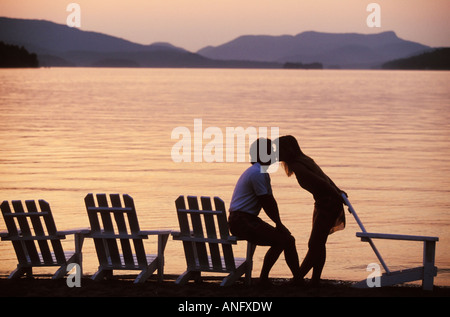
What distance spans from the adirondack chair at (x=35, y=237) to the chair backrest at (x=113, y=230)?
23cm

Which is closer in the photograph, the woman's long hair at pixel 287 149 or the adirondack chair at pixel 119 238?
the woman's long hair at pixel 287 149

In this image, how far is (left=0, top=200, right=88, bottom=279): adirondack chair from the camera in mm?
9438

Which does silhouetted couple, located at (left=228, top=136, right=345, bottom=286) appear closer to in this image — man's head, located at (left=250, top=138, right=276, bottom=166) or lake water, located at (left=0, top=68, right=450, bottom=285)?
man's head, located at (left=250, top=138, right=276, bottom=166)

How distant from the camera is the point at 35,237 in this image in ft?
31.3

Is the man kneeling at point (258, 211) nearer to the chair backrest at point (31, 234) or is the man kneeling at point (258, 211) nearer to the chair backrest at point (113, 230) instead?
the chair backrest at point (113, 230)

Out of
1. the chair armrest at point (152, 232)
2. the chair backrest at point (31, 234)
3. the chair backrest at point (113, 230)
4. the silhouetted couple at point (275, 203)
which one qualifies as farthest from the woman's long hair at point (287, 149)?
the chair backrest at point (31, 234)

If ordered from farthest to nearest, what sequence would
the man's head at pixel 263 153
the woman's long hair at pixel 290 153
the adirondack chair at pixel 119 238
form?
the adirondack chair at pixel 119 238 < the woman's long hair at pixel 290 153 < the man's head at pixel 263 153

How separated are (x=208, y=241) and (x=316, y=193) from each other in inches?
54.5

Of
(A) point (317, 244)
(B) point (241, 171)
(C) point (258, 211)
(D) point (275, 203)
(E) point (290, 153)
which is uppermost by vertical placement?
(E) point (290, 153)

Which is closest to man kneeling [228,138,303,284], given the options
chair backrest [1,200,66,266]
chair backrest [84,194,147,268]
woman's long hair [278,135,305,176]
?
woman's long hair [278,135,305,176]

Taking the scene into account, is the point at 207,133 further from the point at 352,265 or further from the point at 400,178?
the point at 352,265

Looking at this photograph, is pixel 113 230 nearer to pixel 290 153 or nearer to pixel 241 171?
pixel 290 153

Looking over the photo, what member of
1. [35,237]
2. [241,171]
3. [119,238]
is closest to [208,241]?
[119,238]

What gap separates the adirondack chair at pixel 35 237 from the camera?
31.0 ft
